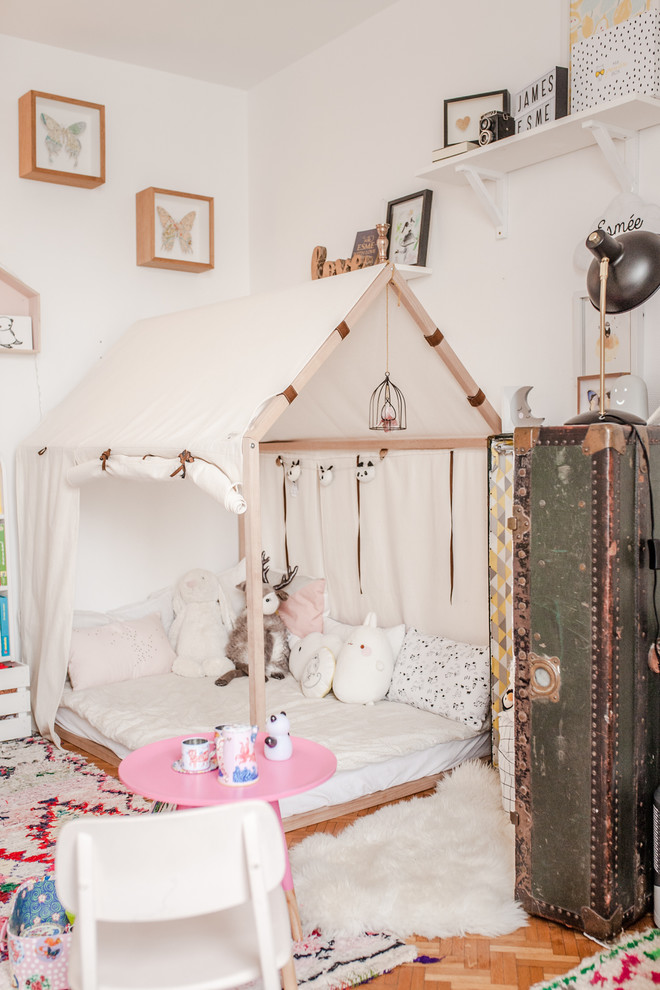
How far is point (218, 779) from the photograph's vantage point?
2.05 m

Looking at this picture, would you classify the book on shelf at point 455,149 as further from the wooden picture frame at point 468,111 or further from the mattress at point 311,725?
the mattress at point 311,725

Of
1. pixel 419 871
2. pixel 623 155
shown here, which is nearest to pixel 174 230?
pixel 623 155

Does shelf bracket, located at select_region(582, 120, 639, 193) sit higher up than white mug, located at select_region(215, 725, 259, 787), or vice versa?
shelf bracket, located at select_region(582, 120, 639, 193)

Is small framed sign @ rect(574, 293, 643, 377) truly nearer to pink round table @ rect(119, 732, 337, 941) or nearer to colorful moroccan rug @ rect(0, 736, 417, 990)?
pink round table @ rect(119, 732, 337, 941)

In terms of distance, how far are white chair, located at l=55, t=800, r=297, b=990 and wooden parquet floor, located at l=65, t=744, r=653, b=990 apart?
28.4 inches

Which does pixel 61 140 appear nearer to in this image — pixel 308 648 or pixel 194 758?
pixel 308 648

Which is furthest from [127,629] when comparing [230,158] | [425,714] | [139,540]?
[230,158]

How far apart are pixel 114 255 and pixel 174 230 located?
33cm

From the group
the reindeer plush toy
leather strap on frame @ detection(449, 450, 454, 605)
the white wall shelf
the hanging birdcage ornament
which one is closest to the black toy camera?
the white wall shelf

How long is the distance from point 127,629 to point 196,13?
2824 mm

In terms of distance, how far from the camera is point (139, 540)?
4.63m

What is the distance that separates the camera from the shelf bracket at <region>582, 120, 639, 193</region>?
9.41 feet

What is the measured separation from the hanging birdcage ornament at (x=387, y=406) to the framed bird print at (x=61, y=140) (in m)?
1.76

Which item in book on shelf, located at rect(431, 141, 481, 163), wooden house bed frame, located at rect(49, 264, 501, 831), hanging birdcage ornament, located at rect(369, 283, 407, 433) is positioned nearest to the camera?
wooden house bed frame, located at rect(49, 264, 501, 831)
